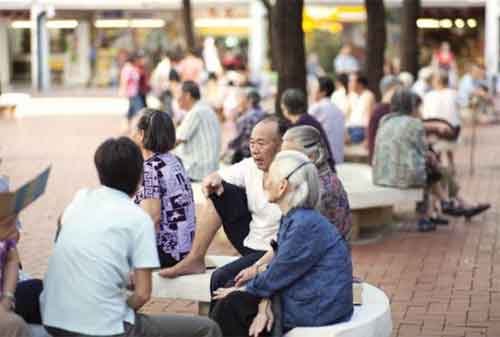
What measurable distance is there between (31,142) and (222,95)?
663 cm

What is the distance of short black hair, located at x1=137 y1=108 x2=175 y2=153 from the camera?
270 inches

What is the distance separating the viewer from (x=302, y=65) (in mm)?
14047

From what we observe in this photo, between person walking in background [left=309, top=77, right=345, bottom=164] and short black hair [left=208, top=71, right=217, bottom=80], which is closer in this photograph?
person walking in background [left=309, top=77, right=345, bottom=164]

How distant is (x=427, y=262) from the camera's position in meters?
9.99

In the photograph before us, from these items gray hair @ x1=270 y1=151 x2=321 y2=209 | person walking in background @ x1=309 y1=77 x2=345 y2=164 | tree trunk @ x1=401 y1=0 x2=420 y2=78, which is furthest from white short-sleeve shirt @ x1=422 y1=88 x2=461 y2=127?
gray hair @ x1=270 y1=151 x2=321 y2=209

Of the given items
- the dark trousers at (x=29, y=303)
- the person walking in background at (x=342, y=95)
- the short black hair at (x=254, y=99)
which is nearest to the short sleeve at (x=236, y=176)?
the dark trousers at (x=29, y=303)

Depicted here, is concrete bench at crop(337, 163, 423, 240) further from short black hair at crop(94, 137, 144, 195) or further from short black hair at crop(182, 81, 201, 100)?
short black hair at crop(94, 137, 144, 195)

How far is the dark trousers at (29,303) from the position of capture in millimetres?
5586

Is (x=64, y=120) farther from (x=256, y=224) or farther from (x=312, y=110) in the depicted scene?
(x=256, y=224)

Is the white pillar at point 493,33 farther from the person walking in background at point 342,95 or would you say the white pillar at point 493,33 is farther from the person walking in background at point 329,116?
the person walking in background at point 329,116

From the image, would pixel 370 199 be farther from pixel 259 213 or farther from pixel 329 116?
pixel 259 213

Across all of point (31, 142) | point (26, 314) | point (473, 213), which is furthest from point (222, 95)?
point (26, 314)

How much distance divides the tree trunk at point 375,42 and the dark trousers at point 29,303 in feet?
46.7

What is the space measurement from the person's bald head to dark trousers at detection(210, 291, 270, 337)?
4.89ft
